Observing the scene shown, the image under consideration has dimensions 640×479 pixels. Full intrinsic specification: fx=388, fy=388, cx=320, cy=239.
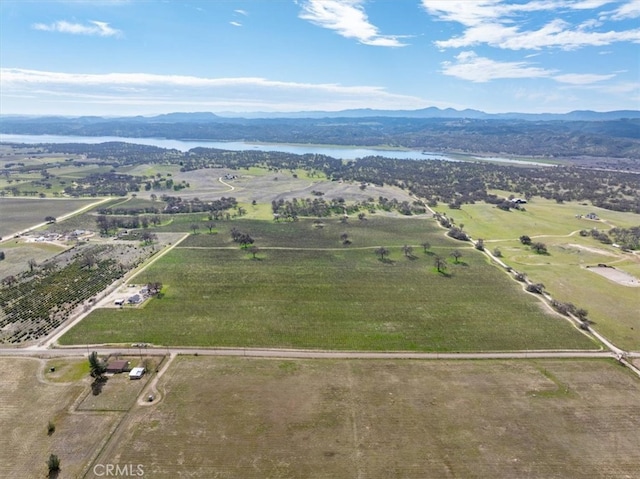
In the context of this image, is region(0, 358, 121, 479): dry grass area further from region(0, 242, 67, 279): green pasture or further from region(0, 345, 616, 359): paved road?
region(0, 242, 67, 279): green pasture

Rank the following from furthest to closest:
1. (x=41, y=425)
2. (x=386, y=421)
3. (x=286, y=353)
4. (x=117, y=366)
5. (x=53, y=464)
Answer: (x=286, y=353) < (x=117, y=366) < (x=386, y=421) < (x=41, y=425) < (x=53, y=464)

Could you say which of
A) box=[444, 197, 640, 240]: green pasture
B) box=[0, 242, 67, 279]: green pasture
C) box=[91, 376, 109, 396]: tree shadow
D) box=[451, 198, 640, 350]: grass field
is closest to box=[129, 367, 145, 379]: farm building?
box=[91, 376, 109, 396]: tree shadow

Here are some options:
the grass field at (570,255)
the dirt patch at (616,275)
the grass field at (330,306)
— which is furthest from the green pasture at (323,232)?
the dirt patch at (616,275)

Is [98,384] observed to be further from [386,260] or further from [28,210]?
[28,210]

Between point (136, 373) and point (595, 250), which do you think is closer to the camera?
point (136, 373)

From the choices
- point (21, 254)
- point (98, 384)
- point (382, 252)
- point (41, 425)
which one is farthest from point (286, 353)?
point (21, 254)

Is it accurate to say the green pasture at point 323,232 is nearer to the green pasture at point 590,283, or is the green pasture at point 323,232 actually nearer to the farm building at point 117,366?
the green pasture at point 590,283
